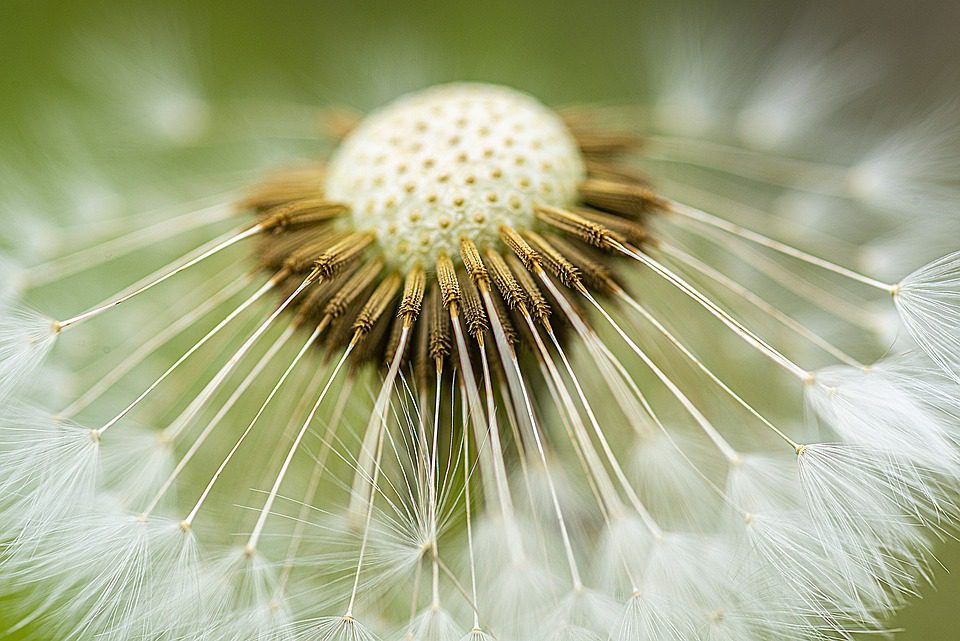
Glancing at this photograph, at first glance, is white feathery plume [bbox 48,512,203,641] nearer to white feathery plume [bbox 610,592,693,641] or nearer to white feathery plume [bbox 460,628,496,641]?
white feathery plume [bbox 460,628,496,641]

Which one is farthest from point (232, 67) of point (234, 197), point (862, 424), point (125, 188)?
point (862, 424)

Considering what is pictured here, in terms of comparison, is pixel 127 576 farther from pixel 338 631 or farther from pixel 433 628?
pixel 433 628

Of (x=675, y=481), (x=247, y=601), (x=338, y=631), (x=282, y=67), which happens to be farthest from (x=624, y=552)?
(x=282, y=67)

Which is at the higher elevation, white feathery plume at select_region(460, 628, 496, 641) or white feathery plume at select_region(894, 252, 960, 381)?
white feathery plume at select_region(894, 252, 960, 381)

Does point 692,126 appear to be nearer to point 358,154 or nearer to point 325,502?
point 358,154

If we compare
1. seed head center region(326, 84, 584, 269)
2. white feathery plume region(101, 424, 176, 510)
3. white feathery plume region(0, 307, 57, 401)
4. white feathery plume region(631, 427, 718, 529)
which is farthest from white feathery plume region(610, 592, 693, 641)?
white feathery plume region(0, 307, 57, 401)

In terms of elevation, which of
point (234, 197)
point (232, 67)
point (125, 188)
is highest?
point (232, 67)

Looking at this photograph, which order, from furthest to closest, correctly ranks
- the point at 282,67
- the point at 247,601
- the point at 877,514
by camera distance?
1. the point at 282,67
2. the point at 247,601
3. the point at 877,514
